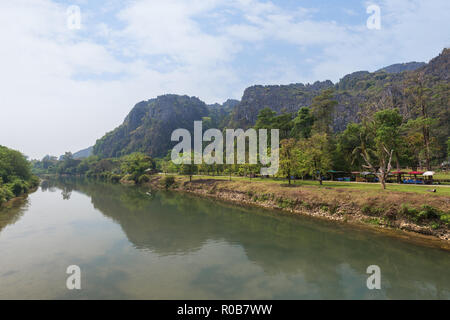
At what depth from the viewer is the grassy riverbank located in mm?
23266

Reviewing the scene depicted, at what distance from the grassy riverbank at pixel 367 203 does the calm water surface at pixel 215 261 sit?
341 cm

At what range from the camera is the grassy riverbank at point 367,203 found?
23.3 m

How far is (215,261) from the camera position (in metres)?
Answer: 18.7

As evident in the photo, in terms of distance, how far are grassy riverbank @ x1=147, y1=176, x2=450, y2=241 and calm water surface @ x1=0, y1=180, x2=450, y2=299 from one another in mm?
3405

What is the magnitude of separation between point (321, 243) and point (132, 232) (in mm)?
22064

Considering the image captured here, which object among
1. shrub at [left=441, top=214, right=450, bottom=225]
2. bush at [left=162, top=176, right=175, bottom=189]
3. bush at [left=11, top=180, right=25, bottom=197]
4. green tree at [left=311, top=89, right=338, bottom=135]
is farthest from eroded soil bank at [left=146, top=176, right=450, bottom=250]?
bush at [left=11, top=180, right=25, bottom=197]

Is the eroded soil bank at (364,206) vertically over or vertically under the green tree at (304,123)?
under

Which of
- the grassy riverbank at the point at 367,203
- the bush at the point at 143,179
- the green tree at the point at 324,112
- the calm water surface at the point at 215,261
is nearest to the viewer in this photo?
the calm water surface at the point at 215,261

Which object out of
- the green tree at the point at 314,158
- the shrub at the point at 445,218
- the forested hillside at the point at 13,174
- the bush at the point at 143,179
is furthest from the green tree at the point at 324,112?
the forested hillside at the point at 13,174

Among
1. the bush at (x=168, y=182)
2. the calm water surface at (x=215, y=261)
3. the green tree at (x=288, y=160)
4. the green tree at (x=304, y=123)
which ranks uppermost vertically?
the green tree at (x=304, y=123)

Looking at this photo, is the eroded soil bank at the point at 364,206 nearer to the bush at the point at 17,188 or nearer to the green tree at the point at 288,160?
the green tree at the point at 288,160

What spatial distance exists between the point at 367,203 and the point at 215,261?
21761 millimetres

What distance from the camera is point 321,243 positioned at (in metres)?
22.6
